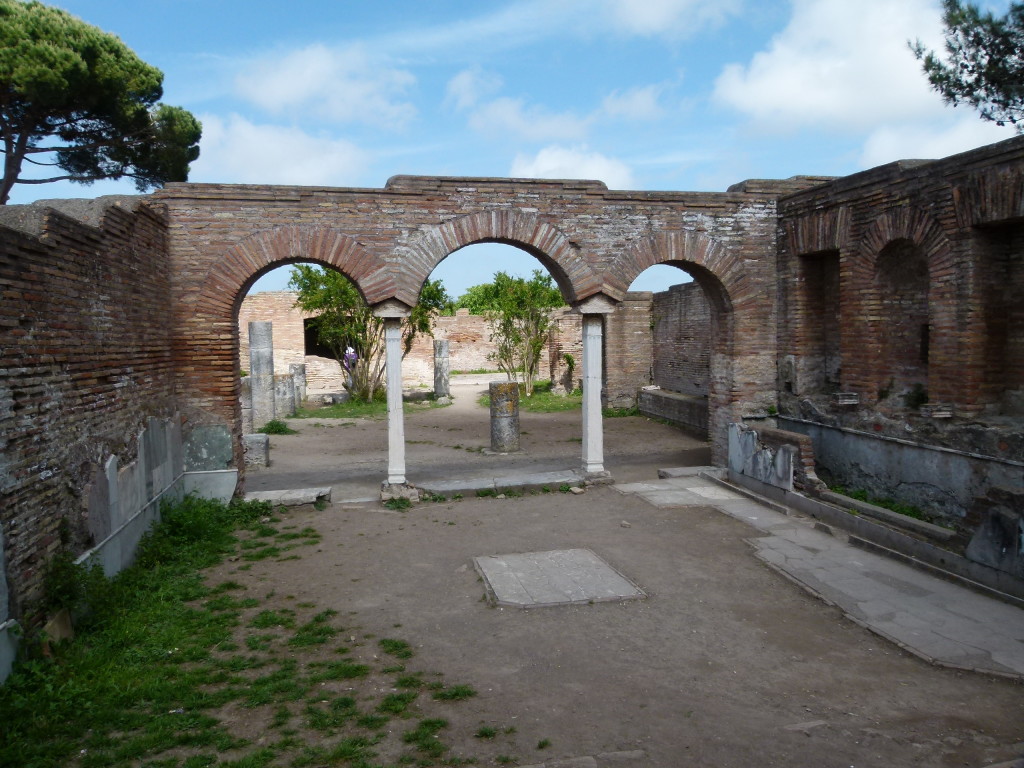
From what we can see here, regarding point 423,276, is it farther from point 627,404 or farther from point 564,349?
point 564,349

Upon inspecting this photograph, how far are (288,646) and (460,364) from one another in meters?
28.0

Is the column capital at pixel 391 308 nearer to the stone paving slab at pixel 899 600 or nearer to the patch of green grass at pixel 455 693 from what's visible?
the stone paving slab at pixel 899 600

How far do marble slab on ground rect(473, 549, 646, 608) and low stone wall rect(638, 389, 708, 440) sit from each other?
8432mm

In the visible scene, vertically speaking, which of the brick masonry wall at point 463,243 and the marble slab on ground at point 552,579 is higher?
Result: the brick masonry wall at point 463,243

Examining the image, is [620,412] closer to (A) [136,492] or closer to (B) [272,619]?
(A) [136,492]

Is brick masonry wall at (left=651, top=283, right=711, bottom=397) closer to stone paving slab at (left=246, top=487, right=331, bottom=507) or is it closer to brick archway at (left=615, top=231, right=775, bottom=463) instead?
brick archway at (left=615, top=231, right=775, bottom=463)

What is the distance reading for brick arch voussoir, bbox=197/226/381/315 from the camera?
864cm

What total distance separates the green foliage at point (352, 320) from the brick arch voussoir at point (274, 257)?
11.0 meters

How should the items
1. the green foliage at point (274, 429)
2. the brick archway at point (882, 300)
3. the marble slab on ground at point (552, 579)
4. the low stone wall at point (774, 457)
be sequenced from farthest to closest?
the green foliage at point (274, 429), the low stone wall at point (774, 457), the brick archway at point (882, 300), the marble slab on ground at point (552, 579)

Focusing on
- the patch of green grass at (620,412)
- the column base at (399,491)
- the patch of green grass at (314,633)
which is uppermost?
the patch of green grass at (620,412)

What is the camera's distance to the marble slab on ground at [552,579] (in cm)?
584

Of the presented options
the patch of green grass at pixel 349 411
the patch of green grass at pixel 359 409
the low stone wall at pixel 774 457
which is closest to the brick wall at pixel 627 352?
the patch of green grass at pixel 359 409

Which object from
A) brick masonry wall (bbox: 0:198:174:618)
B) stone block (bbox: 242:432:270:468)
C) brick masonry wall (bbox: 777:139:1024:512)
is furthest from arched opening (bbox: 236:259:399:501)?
brick masonry wall (bbox: 777:139:1024:512)

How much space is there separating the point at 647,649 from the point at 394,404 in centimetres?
523
